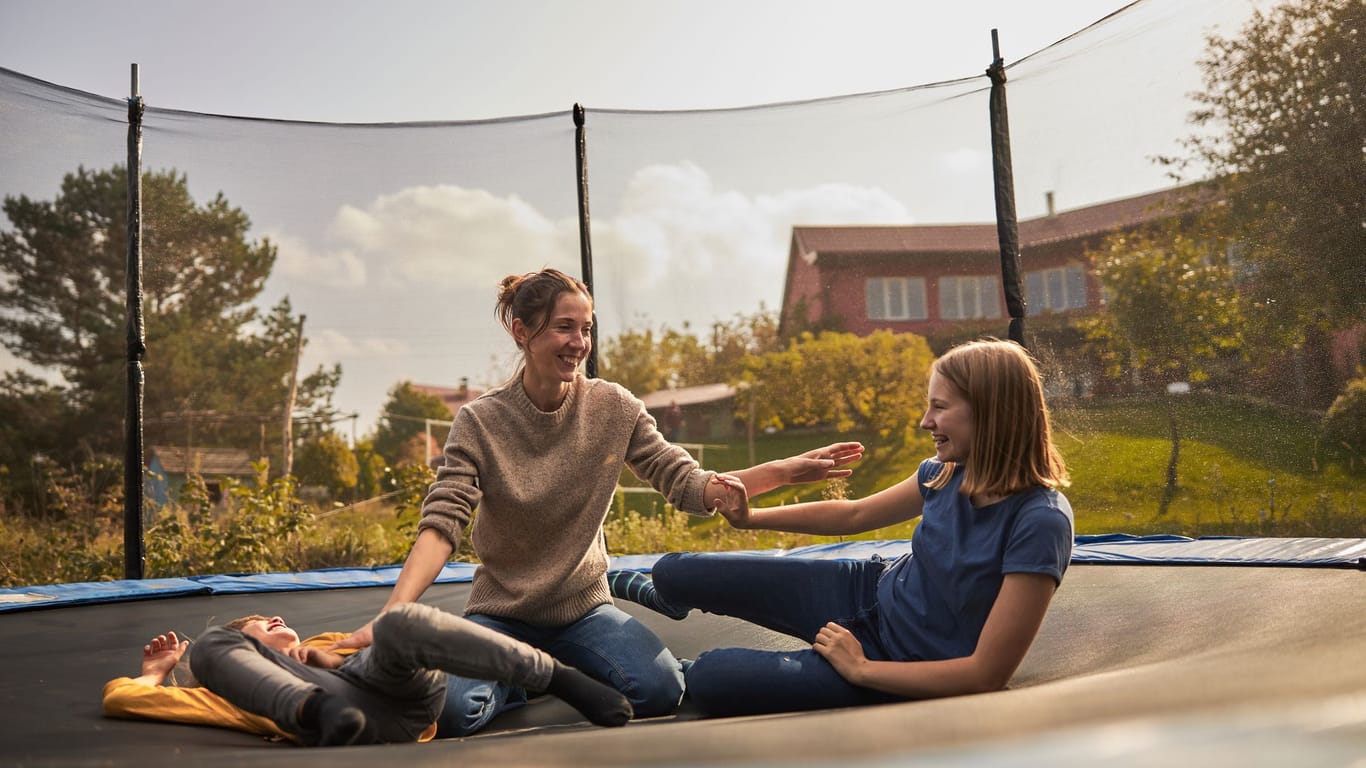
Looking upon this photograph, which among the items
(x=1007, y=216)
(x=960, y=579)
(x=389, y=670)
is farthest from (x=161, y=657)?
(x=1007, y=216)

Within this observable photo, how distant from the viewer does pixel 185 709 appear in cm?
130

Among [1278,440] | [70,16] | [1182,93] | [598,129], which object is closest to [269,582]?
[598,129]

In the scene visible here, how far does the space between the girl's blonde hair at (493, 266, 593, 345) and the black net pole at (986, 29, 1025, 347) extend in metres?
1.71

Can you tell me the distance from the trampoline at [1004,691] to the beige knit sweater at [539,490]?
7.0 inches

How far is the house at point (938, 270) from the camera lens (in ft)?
11.0

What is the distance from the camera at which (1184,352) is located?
3.01 metres

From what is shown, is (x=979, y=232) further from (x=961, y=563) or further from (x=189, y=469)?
(x=189, y=469)

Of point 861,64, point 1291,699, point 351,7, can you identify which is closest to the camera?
point 1291,699

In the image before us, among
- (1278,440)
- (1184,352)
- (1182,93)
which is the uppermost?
(1182,93)

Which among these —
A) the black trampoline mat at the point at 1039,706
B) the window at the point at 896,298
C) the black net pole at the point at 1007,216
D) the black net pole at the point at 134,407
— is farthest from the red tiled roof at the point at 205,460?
the black net pole at the point at 1007,216

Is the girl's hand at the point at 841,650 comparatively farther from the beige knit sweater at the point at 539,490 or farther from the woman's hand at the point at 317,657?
the woman's hand at the point at 317,657

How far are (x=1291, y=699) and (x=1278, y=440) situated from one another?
2.43 meters

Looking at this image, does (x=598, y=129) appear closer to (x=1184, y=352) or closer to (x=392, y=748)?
(x=1184, y=352)

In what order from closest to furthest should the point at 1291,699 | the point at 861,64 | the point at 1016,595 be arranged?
the point at 1291,699 → the point at 1016,595 → the point at 861,64
